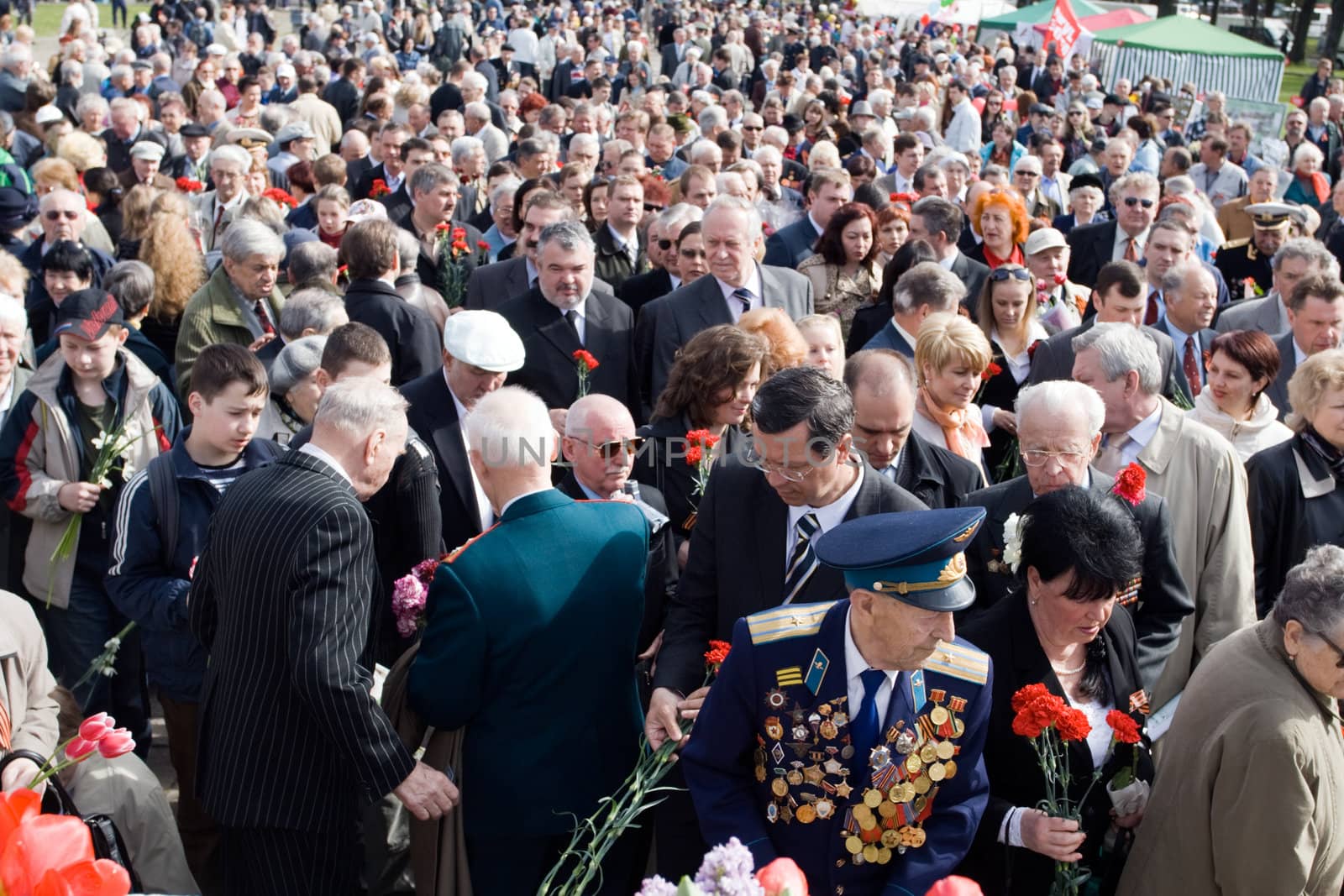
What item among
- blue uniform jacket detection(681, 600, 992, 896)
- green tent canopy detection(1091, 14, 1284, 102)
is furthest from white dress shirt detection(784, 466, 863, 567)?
green tent canopy detection(1091, 14, 1284, 102)

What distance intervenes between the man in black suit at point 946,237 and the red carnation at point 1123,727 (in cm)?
452

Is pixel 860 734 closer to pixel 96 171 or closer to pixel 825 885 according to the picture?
pixel 825 885

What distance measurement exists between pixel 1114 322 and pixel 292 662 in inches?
162

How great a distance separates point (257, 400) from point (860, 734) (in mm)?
2383

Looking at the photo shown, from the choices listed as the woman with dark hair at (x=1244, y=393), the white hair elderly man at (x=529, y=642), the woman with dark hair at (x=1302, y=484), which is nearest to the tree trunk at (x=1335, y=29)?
the woman with dark hair at (x=1244, y=393)

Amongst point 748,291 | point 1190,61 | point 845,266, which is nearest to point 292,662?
point 748,291

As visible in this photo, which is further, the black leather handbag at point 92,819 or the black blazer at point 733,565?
the black blazer at point 733,565

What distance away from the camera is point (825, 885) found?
2936 millimetres

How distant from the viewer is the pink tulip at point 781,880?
1859 mm

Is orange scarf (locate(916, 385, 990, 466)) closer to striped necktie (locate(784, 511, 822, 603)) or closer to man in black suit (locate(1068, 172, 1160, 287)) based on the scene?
striped necktie (locate(784, 511, 822, 603))

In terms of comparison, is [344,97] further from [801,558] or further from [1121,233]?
[801,558]

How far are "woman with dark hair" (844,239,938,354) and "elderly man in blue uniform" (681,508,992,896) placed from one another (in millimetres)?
3883

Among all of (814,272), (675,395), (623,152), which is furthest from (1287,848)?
(623,152)

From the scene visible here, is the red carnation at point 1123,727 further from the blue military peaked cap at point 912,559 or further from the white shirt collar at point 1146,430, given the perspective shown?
the white shirt collar at point 1146,430
